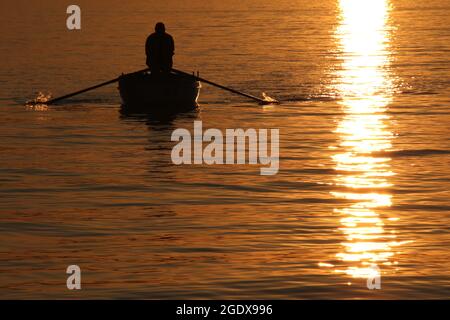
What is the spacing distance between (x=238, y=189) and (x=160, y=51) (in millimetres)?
11909

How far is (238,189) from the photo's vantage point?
2369 centimetres

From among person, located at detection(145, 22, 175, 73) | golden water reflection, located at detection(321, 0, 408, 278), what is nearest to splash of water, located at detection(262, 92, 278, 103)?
golden water reflection, located at detection(321, 0, 408, 278)

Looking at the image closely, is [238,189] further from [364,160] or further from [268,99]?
[268,99]

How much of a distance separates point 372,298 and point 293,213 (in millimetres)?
5312

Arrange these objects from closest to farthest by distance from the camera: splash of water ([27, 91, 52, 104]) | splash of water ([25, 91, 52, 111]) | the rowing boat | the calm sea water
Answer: the calm sea water
the rowing boat
splash of water ([25, 91, 52, 111])
splash of water ([27, 91, 52, 104])

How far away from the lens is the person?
34906mm

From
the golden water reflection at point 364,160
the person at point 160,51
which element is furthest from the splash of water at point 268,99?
the person at point 160,51

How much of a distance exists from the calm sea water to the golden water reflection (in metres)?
0.05

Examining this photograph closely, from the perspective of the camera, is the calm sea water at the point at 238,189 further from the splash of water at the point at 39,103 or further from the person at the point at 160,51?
the person at the point at 160,51

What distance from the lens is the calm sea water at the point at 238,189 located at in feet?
56.1

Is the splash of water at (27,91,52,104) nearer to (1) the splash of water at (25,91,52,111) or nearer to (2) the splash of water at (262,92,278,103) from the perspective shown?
(1) the splash of water at (25,91,52,111)

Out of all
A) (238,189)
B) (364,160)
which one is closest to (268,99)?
(364,160)

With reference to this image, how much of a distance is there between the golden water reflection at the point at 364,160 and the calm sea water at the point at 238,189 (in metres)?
0.05
